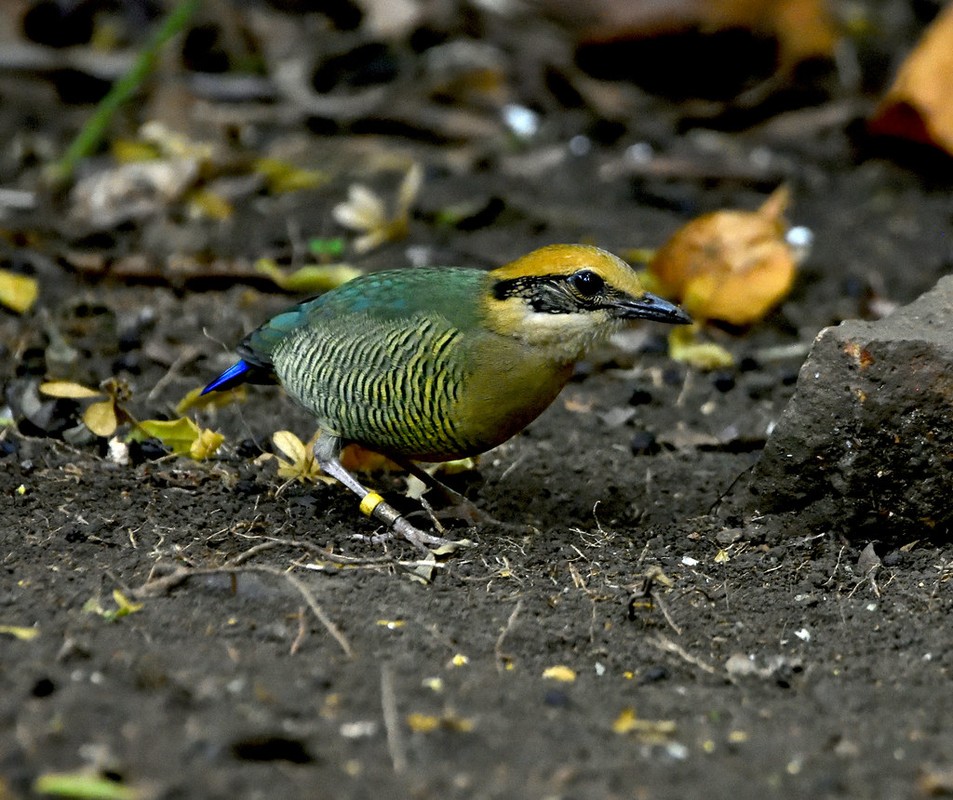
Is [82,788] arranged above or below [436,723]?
above

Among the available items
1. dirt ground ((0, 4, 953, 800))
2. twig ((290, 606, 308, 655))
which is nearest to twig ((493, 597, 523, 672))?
dirt ground ((0, 4, 953, 800))

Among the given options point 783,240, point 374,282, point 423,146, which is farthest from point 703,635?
point 423,146

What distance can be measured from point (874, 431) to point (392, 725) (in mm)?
1977

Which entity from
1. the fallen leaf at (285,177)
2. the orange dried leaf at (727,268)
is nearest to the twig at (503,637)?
the orange dried leaf at (727,268)

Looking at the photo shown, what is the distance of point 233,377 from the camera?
536cm

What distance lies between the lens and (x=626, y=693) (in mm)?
3633

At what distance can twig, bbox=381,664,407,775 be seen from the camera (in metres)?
3.08

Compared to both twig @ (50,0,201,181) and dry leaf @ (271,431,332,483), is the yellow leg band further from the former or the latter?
twig @ (50,0,201,181)

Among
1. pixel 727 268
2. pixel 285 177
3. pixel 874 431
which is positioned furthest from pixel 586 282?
pixel 285 177

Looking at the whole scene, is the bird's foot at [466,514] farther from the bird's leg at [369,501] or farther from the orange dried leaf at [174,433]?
the orange dried leaf at [174,433]

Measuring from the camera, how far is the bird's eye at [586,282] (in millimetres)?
4684

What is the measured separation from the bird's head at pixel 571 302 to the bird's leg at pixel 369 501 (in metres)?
0.74

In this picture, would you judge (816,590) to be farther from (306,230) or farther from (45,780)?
(306,230)

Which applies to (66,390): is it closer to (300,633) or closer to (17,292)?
(17,292)
